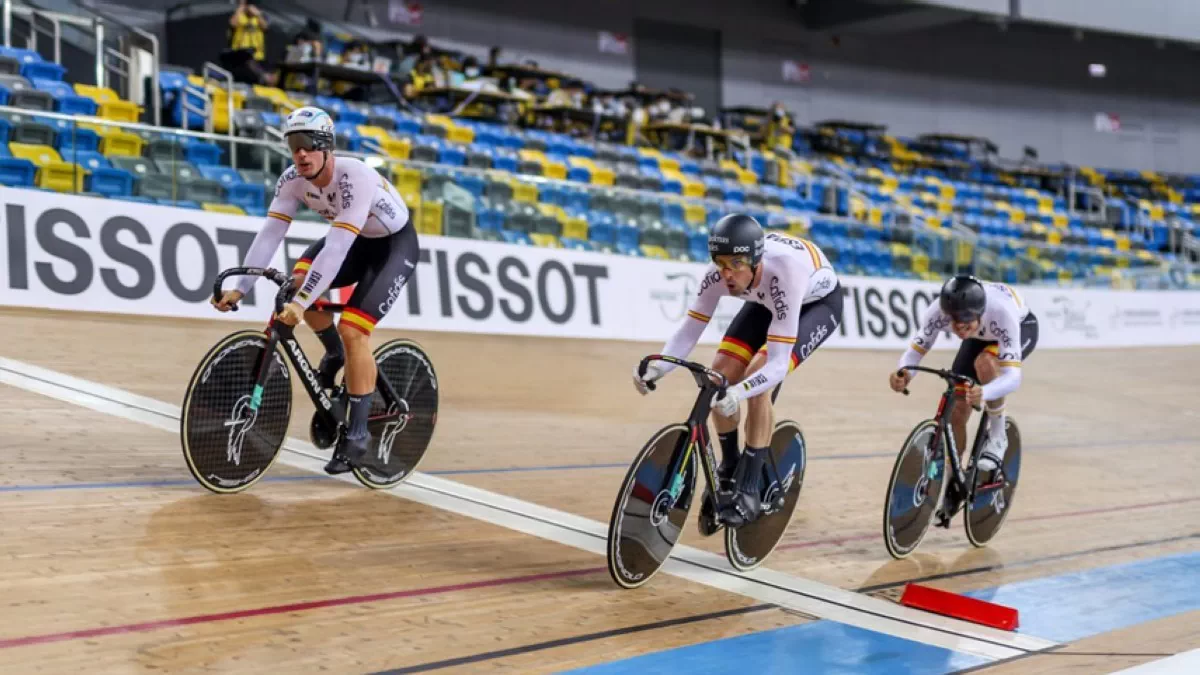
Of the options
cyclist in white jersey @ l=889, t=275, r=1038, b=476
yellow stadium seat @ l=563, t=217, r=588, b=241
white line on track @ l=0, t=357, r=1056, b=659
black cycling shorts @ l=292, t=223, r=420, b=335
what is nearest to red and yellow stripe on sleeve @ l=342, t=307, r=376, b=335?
black cycling shorts @ l=292, t=223, r=420, b=335

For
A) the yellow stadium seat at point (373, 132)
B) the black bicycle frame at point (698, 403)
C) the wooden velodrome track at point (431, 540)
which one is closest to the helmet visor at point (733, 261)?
the black bicycle frame at point (698, 403)

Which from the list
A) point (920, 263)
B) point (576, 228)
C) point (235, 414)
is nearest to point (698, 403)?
point (235, 414)

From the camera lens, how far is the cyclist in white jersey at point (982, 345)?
5078 mm

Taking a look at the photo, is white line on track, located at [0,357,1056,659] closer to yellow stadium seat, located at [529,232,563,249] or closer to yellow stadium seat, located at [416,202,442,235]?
yellow stadium seat, located at [416,202,442,235]

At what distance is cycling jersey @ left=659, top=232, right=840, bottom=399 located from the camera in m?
4.27

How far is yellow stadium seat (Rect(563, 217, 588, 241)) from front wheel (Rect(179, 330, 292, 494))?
647 centimetres

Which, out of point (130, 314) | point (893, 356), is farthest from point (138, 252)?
point (893, 356)

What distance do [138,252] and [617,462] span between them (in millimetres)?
4062

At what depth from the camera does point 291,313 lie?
4469 mm

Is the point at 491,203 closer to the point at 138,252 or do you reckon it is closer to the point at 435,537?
the point at 138,252

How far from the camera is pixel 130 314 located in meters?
8.63

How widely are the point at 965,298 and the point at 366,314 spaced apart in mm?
2357

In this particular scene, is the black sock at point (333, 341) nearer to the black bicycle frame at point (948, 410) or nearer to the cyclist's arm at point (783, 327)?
the cyclist's arm at point (783, 327)

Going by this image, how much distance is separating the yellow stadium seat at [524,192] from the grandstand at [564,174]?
0.01 metres
